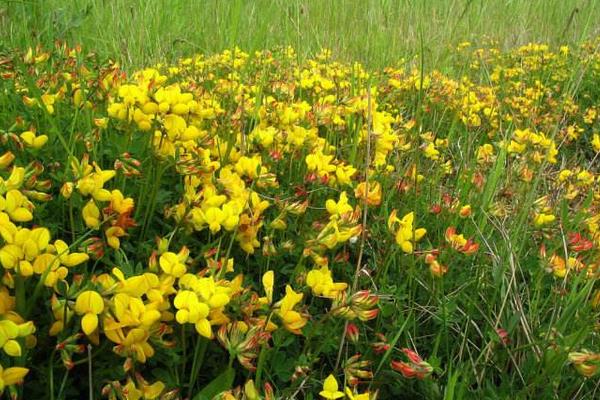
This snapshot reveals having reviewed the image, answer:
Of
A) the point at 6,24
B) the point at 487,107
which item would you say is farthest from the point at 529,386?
the point at 6,24

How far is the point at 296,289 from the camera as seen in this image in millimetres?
1337

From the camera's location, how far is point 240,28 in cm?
461

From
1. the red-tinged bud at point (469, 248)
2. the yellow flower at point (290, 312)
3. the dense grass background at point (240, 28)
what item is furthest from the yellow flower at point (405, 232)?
the dense grass background at point (240, 28)

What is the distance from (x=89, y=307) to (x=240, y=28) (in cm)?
396

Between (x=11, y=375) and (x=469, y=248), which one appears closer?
(x=11, y=375)

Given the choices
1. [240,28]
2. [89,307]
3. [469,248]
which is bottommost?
[240,28]

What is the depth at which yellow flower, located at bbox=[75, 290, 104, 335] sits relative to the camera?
3.13ft

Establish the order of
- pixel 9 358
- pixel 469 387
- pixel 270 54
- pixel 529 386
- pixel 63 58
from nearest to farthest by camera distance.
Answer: pixel 9 358
pixel 529 386
pixel 469 387
pixel 63 58
pixel 270 54

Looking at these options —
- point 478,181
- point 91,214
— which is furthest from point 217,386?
point 478,181

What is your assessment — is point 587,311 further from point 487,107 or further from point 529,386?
point 487,107

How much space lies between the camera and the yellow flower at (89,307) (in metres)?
0.95

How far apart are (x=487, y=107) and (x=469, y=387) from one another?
2417 mm

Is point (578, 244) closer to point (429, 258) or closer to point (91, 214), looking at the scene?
point (429, 258)

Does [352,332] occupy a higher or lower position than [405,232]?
lower
